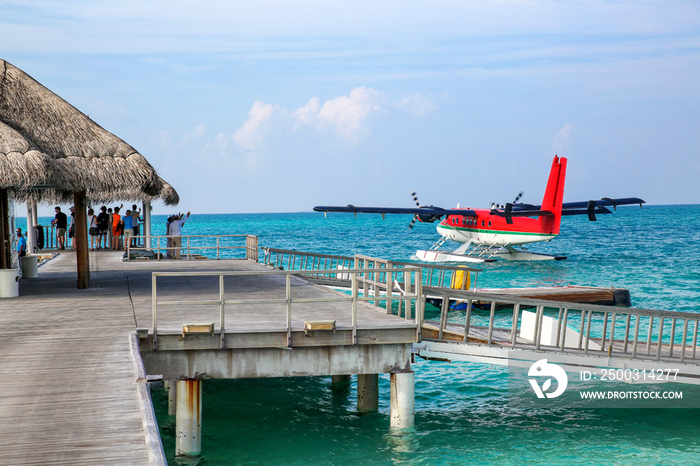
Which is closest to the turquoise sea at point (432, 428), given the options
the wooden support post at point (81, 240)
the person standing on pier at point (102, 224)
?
the wooden support post at point (81, 240)

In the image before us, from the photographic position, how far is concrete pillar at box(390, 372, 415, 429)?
9719 mm

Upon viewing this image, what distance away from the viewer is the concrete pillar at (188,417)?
8.96 m

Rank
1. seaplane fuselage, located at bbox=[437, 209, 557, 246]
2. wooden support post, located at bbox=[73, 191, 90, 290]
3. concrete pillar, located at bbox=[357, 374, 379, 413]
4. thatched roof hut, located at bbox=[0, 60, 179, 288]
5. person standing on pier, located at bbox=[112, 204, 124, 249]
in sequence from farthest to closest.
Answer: seaplane fuselage, located at bbox=[437, 209, 557, 246] → person standing on pier, located at bbox=[112, 204, 124, 249] → wooden support post, located at bbox=[73, 191, 90, 290] → thatched roof hut, located at bbox=[0, 60, 179, 288] → concrete pillar, located at bbox=[357, 374, 379, 413]

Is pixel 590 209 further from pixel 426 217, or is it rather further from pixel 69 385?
pixel 69 385

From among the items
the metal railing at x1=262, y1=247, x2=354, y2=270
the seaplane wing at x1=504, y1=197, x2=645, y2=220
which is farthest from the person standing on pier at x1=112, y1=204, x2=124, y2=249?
the seaplane wing at x1=504, y1=197, x2=645, y2=220

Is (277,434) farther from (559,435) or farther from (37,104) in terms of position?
(37,104)

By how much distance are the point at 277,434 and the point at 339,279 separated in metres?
10.9

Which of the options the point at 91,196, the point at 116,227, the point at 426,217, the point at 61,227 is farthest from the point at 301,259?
the point at 426,217

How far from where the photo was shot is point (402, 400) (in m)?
9.81

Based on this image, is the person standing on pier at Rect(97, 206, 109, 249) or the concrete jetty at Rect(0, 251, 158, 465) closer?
the concrete jetty at Rect(0, 251, 158, 465)

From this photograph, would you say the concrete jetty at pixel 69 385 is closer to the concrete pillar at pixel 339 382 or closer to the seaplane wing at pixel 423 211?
the concrete pillar at pixel 339 382

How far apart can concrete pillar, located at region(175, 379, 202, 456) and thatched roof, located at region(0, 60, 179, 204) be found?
595cm

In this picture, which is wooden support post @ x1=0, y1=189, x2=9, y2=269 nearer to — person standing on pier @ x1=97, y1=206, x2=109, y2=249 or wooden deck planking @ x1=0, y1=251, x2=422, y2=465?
wooden deck planking @ x1=0, y1=251, x2=422, y2=465

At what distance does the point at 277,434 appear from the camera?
10875 mm
